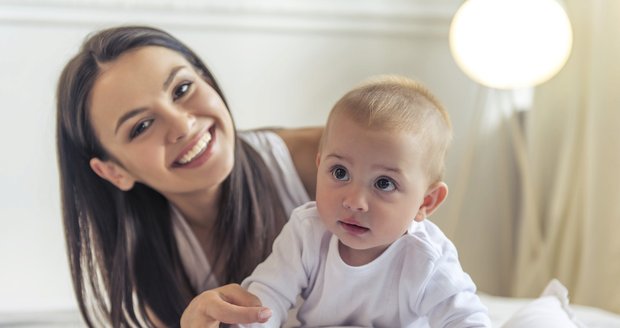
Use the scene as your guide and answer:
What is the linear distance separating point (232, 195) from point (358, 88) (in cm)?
38

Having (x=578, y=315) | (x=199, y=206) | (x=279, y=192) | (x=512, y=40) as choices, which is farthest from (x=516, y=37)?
(x=199, y=206)

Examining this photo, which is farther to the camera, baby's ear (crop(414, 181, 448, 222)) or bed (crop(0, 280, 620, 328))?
bed (crop(0, 280, 620, 328))

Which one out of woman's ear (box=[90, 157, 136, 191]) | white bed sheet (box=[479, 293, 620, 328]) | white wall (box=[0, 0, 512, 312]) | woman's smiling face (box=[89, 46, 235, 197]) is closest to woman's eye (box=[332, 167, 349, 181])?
woman's smiling face (box=[89, 46, 235, 197])

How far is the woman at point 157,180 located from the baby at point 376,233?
24 centimetres

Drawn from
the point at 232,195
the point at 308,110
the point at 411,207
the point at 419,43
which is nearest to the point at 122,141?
the point at 232,195

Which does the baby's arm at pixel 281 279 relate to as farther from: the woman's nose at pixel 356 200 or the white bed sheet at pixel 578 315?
the white bed sheet at pixel 578 315

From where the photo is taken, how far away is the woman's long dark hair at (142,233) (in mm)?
1243

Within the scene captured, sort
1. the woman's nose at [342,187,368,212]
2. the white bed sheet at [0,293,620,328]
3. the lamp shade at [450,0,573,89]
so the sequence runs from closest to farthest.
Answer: the woman's nose at [342,187,368,212] < the white bed sheet at [0,293,620,328] < the lamp shade at [450,0,573,89]

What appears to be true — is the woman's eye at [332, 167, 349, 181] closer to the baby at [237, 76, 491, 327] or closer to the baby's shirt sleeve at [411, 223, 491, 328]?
the baby at [237, 76, 491, 327]

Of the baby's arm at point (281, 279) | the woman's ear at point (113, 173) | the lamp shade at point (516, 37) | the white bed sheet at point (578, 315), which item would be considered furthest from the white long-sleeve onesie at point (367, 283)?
the lamp shade at point (516, 37)

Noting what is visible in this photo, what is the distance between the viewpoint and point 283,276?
1003 millimetres

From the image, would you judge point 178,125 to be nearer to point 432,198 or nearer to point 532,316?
point 432,198

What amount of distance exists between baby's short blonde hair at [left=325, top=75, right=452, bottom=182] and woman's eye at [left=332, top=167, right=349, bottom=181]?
56mm

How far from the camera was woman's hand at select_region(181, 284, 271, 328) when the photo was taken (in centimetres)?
93
